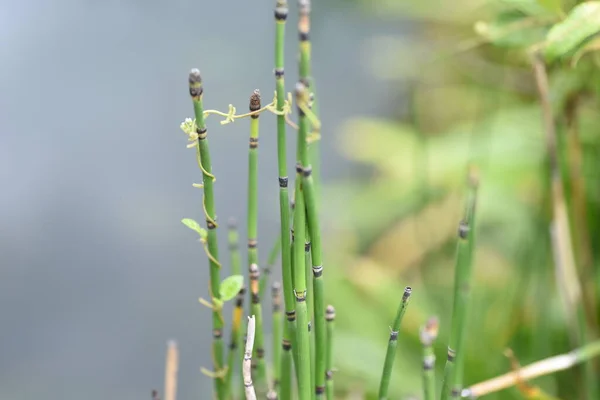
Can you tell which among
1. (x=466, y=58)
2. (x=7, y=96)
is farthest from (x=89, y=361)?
(x=466, y=58)

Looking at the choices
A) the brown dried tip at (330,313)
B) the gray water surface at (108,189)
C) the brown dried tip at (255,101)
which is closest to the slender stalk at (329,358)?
the brown dried tip at (330,313)

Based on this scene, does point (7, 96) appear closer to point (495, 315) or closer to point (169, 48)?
point (169, 48)

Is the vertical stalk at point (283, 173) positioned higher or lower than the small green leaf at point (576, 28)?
lower

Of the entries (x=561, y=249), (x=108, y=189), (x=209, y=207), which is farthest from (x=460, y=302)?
(x=108, y=189)

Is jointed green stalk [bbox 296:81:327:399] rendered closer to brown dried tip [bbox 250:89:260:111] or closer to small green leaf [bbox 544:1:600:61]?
brown dried tip [bbox 250:89:260:111]

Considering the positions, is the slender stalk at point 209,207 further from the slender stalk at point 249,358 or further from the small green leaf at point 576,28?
the small green leaf at point 576,28

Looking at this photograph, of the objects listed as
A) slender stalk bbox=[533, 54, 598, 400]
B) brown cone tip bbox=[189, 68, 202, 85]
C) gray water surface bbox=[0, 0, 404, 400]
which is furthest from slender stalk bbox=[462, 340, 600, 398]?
gray water surface bbox=[0, 0, 404, 400]
